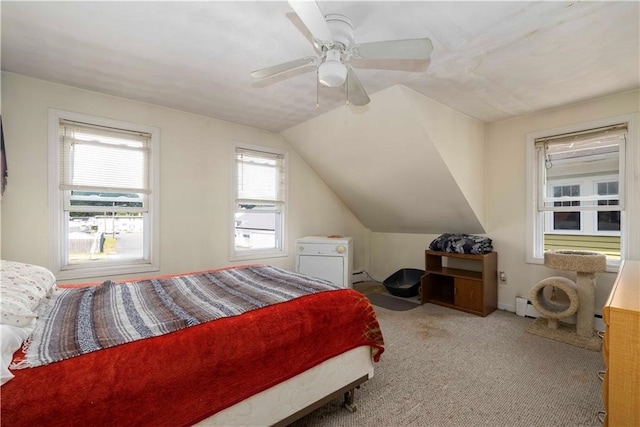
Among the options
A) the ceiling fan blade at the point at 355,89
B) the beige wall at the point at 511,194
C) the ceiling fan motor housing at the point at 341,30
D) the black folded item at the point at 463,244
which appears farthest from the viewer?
the black folded item at the point at 463,244

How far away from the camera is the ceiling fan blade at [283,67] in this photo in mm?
1712

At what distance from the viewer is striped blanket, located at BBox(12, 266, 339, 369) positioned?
3.66 feet

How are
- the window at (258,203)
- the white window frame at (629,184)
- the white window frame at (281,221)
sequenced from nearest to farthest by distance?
the white window frame at (629,184) < the white window frame at (281,221) < the window at (258,203)

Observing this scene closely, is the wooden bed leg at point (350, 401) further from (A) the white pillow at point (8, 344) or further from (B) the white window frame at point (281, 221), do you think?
(B) the white window frame at point (281, 221)

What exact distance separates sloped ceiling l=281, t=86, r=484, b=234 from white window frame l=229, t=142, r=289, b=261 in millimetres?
334

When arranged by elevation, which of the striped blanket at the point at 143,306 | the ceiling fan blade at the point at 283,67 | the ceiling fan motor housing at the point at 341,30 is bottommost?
the striped blanket at the point at 143,306

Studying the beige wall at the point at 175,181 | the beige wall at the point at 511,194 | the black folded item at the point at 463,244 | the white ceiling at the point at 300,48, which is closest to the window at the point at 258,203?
the beige wall at the point at 175,181

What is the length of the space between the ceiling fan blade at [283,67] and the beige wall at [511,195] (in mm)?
2918

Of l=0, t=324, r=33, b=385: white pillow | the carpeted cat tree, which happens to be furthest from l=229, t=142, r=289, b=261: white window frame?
the carpeted cat tree

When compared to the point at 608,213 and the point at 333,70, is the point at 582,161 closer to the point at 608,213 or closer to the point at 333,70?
the point at 608,213

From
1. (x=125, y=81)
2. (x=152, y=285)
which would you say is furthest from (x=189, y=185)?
(x=152, y=285)

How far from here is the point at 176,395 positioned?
1.11m

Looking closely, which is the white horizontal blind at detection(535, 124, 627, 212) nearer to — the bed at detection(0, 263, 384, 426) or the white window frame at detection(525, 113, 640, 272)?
the white window frame at detection(525, 113, 640, 272)

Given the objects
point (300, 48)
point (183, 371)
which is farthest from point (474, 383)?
point (300, 48)
